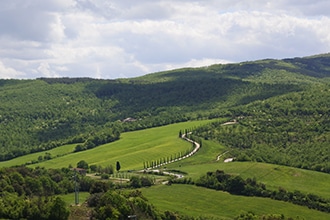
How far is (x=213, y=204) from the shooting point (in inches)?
6929

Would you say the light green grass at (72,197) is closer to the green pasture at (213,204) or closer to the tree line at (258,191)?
the green pasture at (213,204)

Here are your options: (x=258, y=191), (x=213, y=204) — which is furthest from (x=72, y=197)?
(x=258, y=191)

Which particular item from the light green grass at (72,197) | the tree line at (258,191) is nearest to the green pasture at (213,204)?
the tree line at (258,191)

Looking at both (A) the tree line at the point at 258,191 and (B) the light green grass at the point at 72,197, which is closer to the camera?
(B) the light green grass at the point at 72,197

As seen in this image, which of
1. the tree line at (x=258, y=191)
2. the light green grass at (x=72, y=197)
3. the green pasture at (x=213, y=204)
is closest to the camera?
the light green grass at (x=72, y=197)

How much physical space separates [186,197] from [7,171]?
56.5 m

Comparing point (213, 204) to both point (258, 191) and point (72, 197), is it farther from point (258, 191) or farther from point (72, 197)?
point (72, 197)

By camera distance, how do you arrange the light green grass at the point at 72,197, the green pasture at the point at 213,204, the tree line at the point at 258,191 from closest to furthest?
the light green grass at the point at 72,197 < the green pasture at the point at 213,204 < the tree line at the point at 258,191

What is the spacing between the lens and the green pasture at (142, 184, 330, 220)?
543 ft

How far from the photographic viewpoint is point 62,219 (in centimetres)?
11306

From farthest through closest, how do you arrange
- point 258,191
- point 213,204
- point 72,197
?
1. point 258,191
2. point 213,204
3. point 72,197

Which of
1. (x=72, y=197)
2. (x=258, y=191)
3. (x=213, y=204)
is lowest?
(x=213, y=204)

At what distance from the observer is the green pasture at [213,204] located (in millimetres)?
165375

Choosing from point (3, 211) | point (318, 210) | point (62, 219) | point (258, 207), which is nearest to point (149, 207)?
point (62, 219)
